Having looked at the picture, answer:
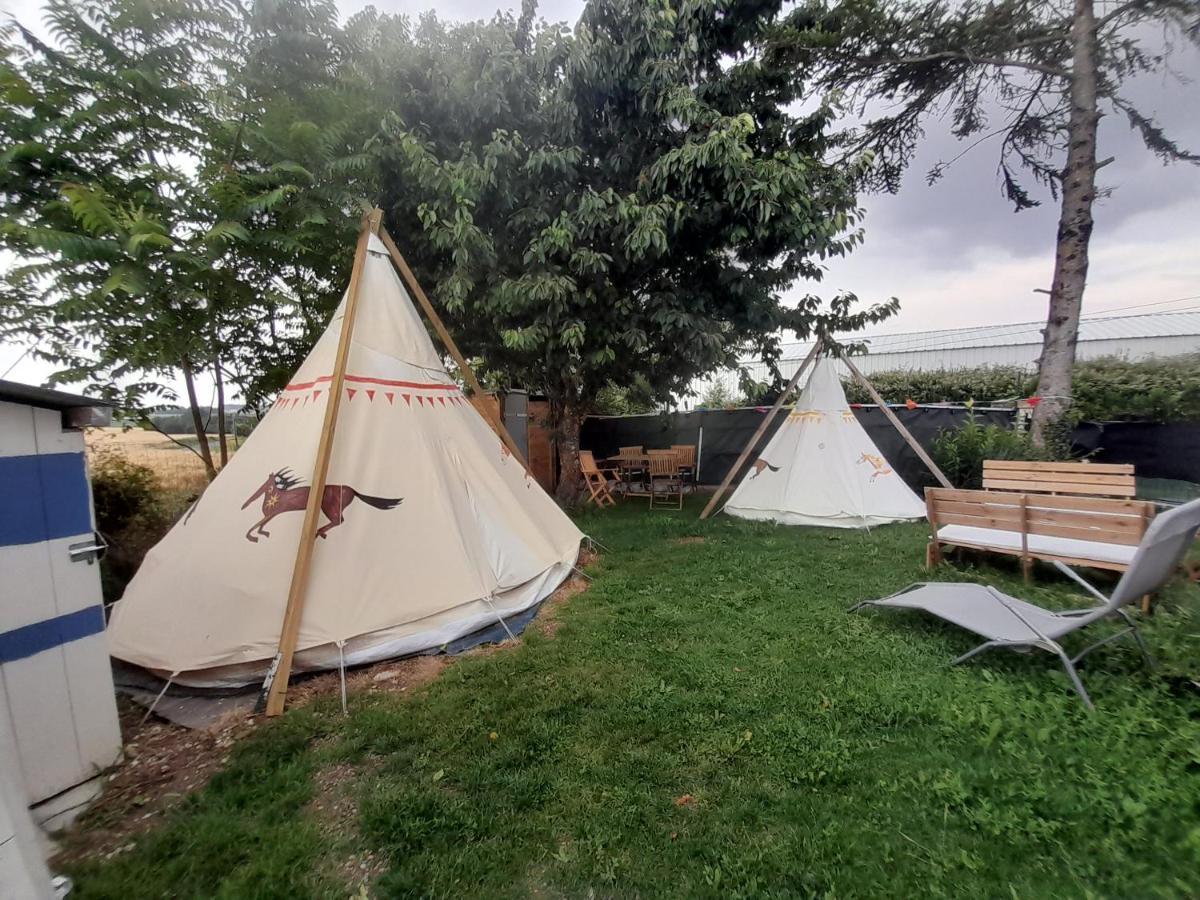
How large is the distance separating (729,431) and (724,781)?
8.74 m

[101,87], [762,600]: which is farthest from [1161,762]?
[101,87]

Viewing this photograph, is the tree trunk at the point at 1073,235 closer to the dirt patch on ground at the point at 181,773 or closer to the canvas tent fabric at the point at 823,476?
the canvas tent fabric at the point at 823,476

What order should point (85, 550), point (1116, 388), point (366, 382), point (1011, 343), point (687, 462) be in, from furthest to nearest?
point (1011, 343)
point (687, 462)
point (1116, 388)
point (366, 382)
point (85, 550)

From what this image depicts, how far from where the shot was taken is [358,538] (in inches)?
142

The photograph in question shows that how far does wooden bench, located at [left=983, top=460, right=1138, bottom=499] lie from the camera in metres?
5.40

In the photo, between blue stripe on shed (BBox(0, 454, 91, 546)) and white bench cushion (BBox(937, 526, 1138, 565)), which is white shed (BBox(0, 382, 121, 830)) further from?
white bench cushion (BBox(937, 526, 1138, 565))

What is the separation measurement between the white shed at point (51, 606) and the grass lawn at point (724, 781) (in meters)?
0.50

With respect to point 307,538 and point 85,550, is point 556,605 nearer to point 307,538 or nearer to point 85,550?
point 307,538

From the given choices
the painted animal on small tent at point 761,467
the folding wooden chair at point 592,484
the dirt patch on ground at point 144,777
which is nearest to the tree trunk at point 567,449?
the folding wooden chair at point 592,484

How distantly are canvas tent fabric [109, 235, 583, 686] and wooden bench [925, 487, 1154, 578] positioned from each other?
3.69 m

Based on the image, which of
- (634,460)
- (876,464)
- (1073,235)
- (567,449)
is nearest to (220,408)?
(567,449)

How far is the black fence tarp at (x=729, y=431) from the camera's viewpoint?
8.78 m

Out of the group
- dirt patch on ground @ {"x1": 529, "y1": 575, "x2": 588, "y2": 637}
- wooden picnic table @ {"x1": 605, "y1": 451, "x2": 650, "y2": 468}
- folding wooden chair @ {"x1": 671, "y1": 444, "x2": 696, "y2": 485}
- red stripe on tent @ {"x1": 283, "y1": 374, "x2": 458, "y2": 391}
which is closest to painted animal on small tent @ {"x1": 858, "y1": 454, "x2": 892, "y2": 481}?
folding wooden chair @ {"x1": 671, "y1": 444, "x2": 696, "y2": 485}

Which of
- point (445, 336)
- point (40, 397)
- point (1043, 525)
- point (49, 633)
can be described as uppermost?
point (445, 336)
